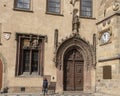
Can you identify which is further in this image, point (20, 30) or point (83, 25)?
point (83, 25)

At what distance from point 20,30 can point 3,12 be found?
163cm

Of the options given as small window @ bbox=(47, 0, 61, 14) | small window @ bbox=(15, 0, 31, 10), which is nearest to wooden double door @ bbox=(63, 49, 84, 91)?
small window @ bbox=(47, 0, 61, 14)

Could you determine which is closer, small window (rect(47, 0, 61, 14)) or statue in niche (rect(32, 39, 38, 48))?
statue in niche (rect(32, 39, 38, 48))

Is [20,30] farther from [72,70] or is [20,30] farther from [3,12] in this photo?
[72,70]

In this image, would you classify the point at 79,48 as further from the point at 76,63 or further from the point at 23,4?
the point at 23,4

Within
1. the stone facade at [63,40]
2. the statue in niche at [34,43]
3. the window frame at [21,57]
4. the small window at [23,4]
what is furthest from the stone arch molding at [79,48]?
the small window at [23,4]

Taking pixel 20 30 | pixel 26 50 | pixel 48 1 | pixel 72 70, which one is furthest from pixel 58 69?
pixel 48 1

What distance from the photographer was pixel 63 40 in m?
18.9

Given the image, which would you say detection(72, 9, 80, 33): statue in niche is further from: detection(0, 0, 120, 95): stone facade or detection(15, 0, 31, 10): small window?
detection(15, 0, 31, 10): small window

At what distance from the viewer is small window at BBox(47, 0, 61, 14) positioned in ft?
62.5

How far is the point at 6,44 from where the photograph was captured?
17.3 meters

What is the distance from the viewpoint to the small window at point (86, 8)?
20.0 meters

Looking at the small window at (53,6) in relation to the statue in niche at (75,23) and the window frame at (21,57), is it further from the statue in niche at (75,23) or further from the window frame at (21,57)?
the window frame at (21,57)

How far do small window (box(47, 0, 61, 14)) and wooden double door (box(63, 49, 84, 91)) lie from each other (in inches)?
126
